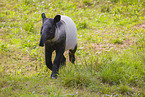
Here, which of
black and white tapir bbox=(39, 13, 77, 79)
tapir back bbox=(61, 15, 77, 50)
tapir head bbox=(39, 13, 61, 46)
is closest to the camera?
tapir head bbox=(39, 13, 61, 46)

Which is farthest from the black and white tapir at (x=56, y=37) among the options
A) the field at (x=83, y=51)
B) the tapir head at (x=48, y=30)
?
the field at (x=83, y=51)

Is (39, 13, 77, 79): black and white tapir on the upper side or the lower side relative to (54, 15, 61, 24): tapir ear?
lower

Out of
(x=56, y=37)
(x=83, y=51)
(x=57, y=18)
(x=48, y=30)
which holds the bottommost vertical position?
(x=83, y=51)

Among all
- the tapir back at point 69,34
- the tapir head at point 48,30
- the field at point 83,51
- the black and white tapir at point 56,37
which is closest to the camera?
the field at point 83,51

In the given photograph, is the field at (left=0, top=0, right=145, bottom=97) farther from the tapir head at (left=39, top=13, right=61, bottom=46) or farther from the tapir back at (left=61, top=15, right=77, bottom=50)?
the tapir head at (left=39, top=13, right=61, bottom=46)

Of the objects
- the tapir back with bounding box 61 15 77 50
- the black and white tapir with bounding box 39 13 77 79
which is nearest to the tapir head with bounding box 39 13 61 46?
the black and white tapir with bounding box 39 13 77 79

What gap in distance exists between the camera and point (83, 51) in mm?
8219

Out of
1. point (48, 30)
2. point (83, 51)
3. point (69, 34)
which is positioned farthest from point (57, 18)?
point (83, 51)

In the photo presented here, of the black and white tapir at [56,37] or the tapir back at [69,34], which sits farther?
the tapir back at [69,34]

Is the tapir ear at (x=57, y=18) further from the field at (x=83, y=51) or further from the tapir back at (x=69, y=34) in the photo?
the field at (x=83, y=51)

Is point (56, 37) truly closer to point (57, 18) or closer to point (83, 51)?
point (57, 18)

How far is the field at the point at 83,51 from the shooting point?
15.7ft

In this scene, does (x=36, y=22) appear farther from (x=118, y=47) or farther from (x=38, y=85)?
(x=38, y=85)

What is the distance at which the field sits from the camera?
15.7ft
